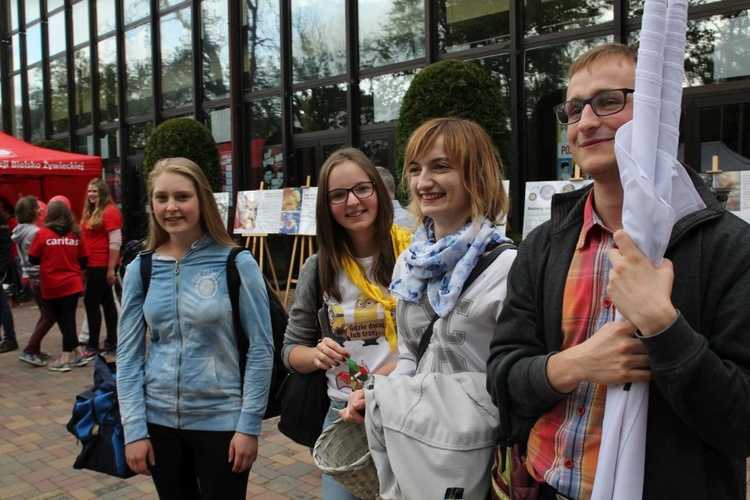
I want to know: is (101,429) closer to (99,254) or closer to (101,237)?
(99,254)

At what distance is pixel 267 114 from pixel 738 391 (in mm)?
10835

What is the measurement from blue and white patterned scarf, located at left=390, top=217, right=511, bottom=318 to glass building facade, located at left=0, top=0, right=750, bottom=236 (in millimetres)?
5484

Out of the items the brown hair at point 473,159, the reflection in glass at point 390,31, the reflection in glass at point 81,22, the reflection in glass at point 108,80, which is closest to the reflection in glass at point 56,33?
the reflection in glass at point 81,22

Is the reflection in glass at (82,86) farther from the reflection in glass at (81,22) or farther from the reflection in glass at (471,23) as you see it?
the reflection in glass at (471,23)

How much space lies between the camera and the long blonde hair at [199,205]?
2514 millimetres

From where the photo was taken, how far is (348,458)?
1.81 meters

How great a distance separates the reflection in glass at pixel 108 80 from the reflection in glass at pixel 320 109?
241 inches

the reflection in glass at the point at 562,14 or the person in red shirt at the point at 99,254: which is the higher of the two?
the reflection in glass at the point at 562,14

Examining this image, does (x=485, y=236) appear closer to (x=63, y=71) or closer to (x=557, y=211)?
(x=557, y=211)

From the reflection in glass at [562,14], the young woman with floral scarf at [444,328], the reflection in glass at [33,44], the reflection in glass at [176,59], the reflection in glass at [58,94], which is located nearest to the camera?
the young woman with floral scarf at [444,328]

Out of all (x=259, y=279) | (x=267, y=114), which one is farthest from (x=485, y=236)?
(x=267, y=114)

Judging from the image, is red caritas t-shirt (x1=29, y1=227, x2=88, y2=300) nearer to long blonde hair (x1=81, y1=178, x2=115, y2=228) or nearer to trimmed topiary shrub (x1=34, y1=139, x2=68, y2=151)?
long blonde hair (x1=81, y1=178, x2=115, y2=228)

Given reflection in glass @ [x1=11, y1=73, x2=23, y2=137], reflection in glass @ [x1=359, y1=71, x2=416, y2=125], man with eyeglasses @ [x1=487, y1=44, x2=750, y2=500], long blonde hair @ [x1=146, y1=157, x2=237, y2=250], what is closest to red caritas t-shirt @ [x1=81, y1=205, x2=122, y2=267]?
reflection in glass @ [x1=359, y1=71, x2=416, y2=125]

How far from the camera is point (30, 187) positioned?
1207cm
